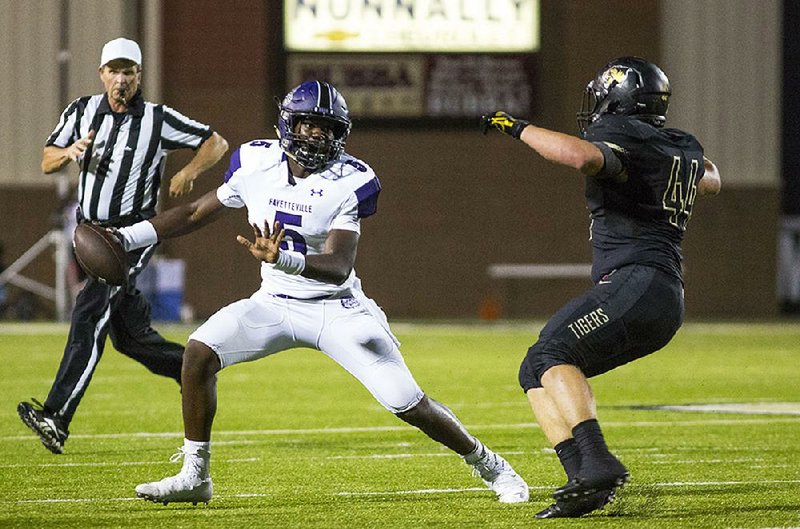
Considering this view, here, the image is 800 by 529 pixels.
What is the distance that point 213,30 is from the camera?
1988 cm

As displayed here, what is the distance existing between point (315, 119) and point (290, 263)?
61 cm

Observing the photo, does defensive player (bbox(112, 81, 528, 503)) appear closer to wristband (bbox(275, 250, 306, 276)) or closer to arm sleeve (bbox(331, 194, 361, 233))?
arm sleeve (bbox(331, 194, 361, 233))

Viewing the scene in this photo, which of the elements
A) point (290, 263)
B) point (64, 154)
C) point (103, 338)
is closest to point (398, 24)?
point (64, 154)

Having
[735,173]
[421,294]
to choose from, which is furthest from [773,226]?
[421,294]

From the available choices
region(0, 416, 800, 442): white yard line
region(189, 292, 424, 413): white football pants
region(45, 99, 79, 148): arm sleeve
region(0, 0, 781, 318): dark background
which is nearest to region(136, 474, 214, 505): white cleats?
region(189, 292, 424, 413): white football pants

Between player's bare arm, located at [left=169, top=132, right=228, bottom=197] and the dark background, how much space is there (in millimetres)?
12432

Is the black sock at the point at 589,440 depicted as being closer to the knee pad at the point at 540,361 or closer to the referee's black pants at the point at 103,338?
the knee pad at the point at 540,361

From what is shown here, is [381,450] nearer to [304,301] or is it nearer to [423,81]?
[304,301]

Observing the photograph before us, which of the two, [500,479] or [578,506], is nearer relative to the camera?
[578,506]

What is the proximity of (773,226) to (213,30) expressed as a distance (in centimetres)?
763

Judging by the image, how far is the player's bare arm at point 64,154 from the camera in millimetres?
6750

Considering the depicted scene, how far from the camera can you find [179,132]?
7.20m

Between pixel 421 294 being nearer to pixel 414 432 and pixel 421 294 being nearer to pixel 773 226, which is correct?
pixel 773 226

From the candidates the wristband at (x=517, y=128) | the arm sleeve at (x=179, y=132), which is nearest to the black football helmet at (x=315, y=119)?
the wristband at (x=517, y=128)
